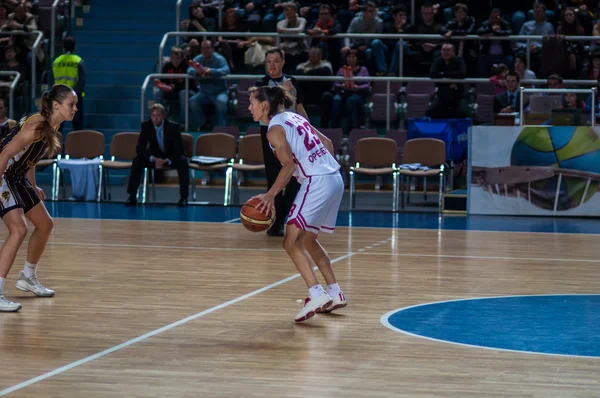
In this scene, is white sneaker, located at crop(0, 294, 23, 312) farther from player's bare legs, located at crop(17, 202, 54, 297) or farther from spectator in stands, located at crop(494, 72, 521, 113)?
spectator in stands, located at crop(494, 72, 521, 113)

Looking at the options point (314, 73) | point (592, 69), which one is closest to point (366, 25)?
point (314, 73)

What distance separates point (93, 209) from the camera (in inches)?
617

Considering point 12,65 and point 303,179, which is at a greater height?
point 12,65

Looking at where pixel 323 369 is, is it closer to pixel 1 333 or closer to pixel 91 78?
pixel 1 333

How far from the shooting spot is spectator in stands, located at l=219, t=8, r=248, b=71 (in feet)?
61.9

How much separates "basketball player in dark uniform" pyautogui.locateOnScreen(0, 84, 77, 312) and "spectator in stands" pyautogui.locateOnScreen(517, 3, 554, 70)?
11.8 metres

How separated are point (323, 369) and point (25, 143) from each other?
2803mm

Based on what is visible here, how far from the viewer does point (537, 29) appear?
18.1 m

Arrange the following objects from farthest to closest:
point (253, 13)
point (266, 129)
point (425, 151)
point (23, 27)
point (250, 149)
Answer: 1. point (253, 13)
2. point (23, 27)
3. point (250, 149)
4. point (425, 151)
5. point (266, 129)

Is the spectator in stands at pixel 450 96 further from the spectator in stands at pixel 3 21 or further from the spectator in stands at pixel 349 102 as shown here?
the spectator in stands at pixel 3 21

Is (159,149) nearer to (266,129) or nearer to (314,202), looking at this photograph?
(266,129)

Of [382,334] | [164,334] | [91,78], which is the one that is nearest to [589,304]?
[382,334]

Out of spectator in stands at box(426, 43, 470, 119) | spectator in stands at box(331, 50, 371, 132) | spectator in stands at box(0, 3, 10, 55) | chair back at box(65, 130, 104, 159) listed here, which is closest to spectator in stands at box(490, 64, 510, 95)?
spectator in stands at box(426, 43, 470, 119)

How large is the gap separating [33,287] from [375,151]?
8585 mm
